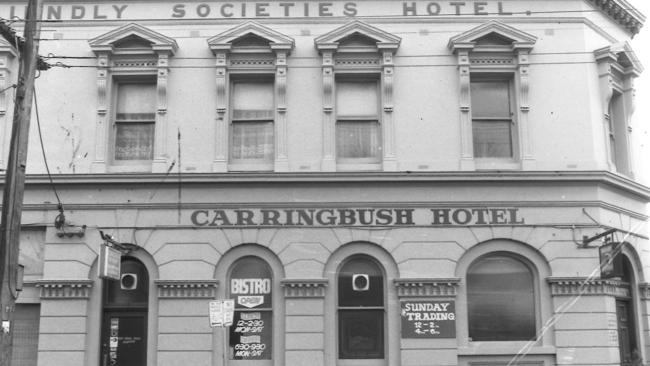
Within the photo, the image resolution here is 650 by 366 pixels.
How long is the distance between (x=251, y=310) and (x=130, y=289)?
2717 millimetres

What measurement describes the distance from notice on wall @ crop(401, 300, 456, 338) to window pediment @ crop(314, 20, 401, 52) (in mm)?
5735

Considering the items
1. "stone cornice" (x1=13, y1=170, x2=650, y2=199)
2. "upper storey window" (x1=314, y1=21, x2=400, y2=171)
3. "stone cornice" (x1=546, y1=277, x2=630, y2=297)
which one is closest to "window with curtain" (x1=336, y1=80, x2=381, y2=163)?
"upper storey window" (x1=314, y1=21, x2=400, y2=171)

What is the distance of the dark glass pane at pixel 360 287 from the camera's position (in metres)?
16.4

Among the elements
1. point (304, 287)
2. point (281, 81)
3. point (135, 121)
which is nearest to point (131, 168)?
point (135, 121)

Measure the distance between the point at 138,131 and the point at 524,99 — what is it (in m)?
8.82

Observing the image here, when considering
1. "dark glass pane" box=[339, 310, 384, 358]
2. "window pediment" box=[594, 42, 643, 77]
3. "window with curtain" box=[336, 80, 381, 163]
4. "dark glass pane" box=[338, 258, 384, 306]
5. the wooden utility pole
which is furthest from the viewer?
"window pediment" box=[594, 42, 643, 77]

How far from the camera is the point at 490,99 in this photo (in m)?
17.5

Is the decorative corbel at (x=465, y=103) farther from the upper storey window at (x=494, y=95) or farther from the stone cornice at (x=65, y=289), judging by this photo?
the stone cornice at (x=65, y=289)

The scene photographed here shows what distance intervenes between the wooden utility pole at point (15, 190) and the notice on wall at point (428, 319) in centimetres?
784

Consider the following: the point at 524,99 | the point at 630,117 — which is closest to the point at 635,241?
the point at 630,117

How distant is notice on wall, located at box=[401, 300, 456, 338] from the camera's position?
15938mm

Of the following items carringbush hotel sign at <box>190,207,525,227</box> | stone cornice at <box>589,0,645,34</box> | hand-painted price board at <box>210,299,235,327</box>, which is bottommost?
hand-painted price board at <box>210,299,235,327</box>

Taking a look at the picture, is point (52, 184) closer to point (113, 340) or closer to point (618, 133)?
point (113, 340)

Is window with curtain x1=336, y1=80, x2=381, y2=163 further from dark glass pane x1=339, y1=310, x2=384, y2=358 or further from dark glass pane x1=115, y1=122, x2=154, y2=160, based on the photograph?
dark glass pane x1=115, y1=122, x2=154, y2=160
